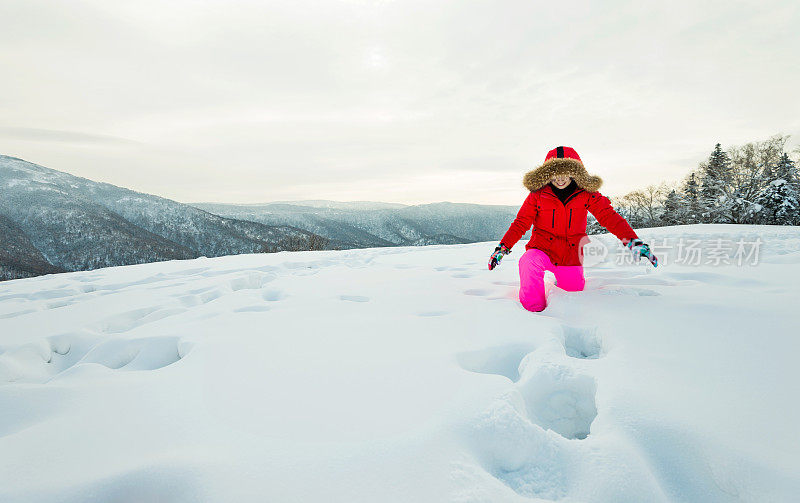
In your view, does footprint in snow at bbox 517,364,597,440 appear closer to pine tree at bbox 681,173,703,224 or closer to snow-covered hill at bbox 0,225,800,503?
snow-covered hill at bbox 0,225,800,503

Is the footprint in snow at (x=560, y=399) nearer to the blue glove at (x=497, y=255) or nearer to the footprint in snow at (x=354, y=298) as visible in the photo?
the blue glove at (x=497, y=255)

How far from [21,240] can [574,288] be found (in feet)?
477

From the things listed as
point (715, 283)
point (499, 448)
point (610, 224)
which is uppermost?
point (610, 224)

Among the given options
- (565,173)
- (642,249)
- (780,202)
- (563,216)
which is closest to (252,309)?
(563,216)

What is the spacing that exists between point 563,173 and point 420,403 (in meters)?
2.49

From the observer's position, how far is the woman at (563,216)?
2.94m

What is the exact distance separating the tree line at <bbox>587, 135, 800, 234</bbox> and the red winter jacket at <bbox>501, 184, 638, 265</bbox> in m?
26.2

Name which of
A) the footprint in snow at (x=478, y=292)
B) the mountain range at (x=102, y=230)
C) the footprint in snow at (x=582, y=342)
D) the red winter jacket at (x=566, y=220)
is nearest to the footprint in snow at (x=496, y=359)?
the footprint in snow at (x=582, y=342)

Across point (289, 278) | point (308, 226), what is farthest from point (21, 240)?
point (289, 278)

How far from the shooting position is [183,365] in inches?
68.2

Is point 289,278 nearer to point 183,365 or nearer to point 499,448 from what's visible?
point 183,365

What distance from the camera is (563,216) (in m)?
3.02

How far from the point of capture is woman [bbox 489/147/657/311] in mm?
2941

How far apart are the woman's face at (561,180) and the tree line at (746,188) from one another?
Result: 86.9 ft
